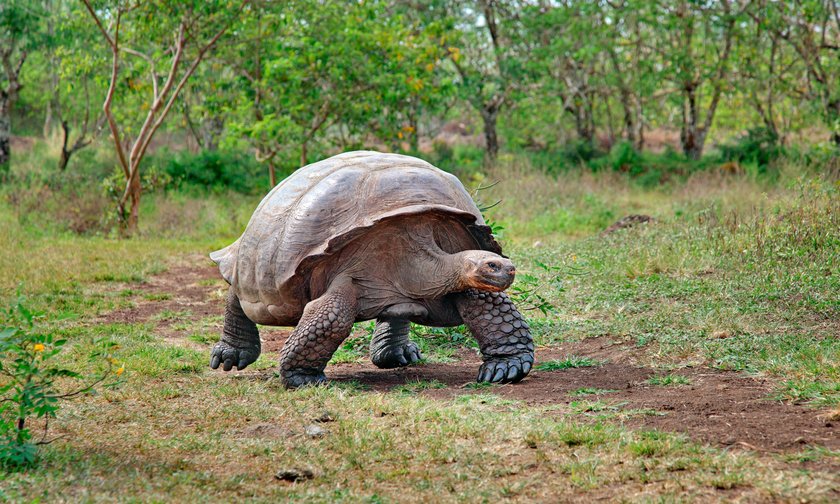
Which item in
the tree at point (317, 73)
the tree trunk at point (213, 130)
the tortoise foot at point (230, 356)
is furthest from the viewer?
the tree trunk at point (213, 130)

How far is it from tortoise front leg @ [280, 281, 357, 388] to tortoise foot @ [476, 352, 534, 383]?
76 cm

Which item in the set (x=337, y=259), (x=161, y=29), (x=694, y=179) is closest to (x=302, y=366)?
(x=337, y=259)

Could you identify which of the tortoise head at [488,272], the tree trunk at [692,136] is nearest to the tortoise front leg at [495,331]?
the tortoise head at [488,272]

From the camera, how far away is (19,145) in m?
25.2

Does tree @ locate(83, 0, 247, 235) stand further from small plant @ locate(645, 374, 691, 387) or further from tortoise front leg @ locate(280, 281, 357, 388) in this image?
small plant @ locate(645, 374, 691, 387)

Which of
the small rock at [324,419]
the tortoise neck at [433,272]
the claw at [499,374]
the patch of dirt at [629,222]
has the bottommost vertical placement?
the patch of dirt at [629,222]

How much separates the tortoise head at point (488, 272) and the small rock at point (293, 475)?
1.61 meters

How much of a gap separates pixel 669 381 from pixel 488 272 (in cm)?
106

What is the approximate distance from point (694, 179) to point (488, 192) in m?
4.12

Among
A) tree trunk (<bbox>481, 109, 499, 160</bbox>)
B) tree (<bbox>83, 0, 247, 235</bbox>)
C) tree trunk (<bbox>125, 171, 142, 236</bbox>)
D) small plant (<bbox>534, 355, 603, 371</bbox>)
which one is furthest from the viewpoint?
tree trunk (<bbox>481, 109, 499, 160</bbox>)

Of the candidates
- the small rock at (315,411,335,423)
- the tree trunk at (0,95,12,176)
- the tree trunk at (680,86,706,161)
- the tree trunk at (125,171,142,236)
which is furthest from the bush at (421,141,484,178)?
the small rock at (315,411,335,423)

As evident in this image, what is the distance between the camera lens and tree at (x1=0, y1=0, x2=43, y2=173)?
15.8 m

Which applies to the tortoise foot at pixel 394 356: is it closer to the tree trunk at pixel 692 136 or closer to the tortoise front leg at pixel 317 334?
the tortoise front leg at pixel 317 334

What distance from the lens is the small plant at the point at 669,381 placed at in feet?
14.3
